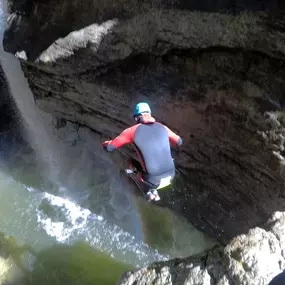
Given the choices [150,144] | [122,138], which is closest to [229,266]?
[150,144]

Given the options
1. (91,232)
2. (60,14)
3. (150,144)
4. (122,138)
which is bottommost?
(91,232)

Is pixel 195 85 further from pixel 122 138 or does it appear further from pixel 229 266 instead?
pixel 229 266

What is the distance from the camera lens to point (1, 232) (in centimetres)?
702

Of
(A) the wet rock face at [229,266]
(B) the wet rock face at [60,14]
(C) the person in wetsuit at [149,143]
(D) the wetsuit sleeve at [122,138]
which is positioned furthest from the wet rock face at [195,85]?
(A) the wet rock face at [229,266]

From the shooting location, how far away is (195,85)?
516cm

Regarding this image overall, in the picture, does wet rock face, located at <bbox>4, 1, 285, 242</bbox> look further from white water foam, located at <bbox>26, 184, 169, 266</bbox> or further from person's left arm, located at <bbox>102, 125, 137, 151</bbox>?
person's left arm, located at <bbox>102, 125, 137, 151</bbox>

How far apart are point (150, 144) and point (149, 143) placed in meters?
0.02

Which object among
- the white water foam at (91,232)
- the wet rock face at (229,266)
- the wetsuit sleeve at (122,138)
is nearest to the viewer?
the wet rock face at (229,266)

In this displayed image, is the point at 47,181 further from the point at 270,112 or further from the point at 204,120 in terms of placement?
the point at 270,112

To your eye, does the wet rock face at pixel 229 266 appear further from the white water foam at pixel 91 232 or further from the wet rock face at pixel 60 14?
the white water foam at pixel 91 232

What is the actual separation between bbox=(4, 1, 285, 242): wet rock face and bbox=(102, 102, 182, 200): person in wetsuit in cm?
112

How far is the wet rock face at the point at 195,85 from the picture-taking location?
15.0ft

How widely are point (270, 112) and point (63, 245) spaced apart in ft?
15.8

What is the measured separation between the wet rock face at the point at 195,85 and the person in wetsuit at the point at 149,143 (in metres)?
1.12
